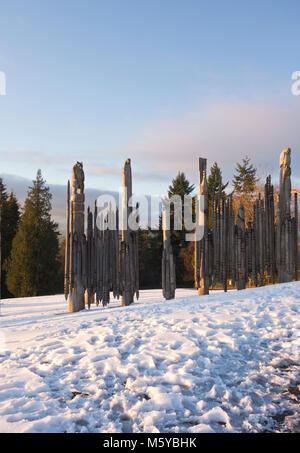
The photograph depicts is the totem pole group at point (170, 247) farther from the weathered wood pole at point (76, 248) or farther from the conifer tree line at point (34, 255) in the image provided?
the conifer tree line at point (34, 255)

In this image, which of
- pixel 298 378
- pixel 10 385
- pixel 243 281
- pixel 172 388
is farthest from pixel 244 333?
pixel 243 281

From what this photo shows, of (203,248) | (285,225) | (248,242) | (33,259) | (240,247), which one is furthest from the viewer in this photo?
(33,259)

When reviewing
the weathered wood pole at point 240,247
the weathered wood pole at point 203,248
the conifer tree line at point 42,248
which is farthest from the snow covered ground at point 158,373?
the conifer tree line at point 42,248

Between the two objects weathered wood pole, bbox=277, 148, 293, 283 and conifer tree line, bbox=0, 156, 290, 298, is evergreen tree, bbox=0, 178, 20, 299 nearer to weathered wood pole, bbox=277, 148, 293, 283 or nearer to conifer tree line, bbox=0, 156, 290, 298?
conifer tree line, bbox=0, 156, 290, 298

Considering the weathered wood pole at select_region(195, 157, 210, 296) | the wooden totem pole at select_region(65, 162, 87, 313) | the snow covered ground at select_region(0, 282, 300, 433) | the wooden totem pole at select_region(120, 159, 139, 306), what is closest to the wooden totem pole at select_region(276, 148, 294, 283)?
the weathered wood pole at select_region(195, 157, 210, 296)

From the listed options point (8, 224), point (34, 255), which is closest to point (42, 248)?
point (34, 255)

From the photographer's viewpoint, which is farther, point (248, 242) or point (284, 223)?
point (284, 223)

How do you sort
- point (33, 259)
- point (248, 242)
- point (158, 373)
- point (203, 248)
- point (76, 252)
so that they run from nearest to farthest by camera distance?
point (158, 373) < point (76, 252) < point (203, 248) < point (248, 242) < point (33, 259)

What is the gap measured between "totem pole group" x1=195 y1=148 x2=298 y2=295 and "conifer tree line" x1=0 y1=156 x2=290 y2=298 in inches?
468

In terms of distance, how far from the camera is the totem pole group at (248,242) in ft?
23.1

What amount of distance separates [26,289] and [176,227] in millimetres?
11119

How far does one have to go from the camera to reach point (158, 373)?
332cm

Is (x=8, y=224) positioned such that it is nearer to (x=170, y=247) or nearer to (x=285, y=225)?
(x=170, y=247)

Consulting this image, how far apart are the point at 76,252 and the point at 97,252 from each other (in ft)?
1.31
